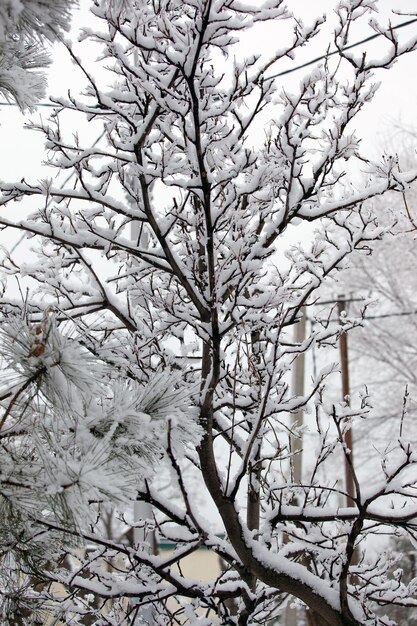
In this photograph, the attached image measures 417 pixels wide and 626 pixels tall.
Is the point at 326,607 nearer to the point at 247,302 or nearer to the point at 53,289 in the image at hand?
the point at 247,302

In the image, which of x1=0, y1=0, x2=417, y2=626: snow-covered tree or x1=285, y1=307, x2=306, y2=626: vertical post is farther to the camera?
x1=285, y1=307, x2=306, y2=626: vertical post

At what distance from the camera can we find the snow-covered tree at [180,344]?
1650 mm

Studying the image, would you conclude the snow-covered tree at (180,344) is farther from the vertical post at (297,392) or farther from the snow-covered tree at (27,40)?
the vertical post at (297,392)

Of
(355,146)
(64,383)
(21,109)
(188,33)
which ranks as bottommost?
(64,383)

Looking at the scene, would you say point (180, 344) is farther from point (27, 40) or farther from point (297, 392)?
point (297, 392)

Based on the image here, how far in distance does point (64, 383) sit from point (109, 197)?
1.56 m

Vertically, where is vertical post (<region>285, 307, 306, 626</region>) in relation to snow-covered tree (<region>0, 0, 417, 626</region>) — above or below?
above

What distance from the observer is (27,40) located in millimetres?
1629

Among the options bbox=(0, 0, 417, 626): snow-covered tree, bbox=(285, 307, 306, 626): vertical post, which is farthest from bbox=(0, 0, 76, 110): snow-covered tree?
bbox=(285, 307, 306, 626): vertical post

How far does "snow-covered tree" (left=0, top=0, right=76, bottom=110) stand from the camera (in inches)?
57.5

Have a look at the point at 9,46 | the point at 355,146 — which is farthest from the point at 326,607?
the point at 9,46

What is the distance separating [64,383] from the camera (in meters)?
1.61

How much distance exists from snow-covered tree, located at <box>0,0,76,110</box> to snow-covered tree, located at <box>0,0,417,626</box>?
177 mm

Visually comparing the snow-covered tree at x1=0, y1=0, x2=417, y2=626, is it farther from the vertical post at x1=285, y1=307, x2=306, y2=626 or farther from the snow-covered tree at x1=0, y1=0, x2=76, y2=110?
the vertical post at x1=285, y1=307, x2=306, y2=626
